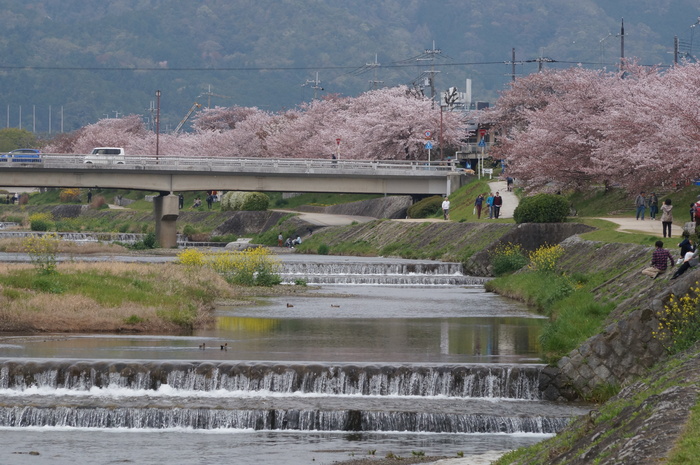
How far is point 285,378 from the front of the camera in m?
25.7

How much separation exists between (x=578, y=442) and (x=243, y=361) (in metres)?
13.0

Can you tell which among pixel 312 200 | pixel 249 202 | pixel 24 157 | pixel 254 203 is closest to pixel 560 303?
pixel 24 157

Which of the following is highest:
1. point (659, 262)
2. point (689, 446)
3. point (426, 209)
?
point (426, 209)

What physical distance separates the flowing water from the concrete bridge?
50.3 metres

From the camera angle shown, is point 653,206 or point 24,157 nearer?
point 653,206

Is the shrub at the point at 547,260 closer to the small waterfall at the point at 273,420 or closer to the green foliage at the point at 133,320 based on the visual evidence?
the green foliage at the point at 133,320

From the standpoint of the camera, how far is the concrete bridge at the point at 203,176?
81750 millimetres

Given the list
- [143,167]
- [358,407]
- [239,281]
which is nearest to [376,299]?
[239,281]

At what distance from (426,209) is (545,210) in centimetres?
2772

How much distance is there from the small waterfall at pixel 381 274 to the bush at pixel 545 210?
4.27 m

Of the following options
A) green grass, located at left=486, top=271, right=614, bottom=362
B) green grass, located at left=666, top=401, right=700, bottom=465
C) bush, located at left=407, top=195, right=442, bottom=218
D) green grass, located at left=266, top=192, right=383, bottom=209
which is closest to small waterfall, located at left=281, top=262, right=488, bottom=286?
green grass, located at left=486, top=271, right=614, bottom=362

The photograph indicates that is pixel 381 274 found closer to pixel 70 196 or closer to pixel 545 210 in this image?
pixel 545 210

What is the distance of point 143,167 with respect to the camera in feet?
271

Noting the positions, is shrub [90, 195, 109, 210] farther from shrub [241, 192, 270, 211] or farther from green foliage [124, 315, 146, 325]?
green foliage [124, 315, 146, 325]
